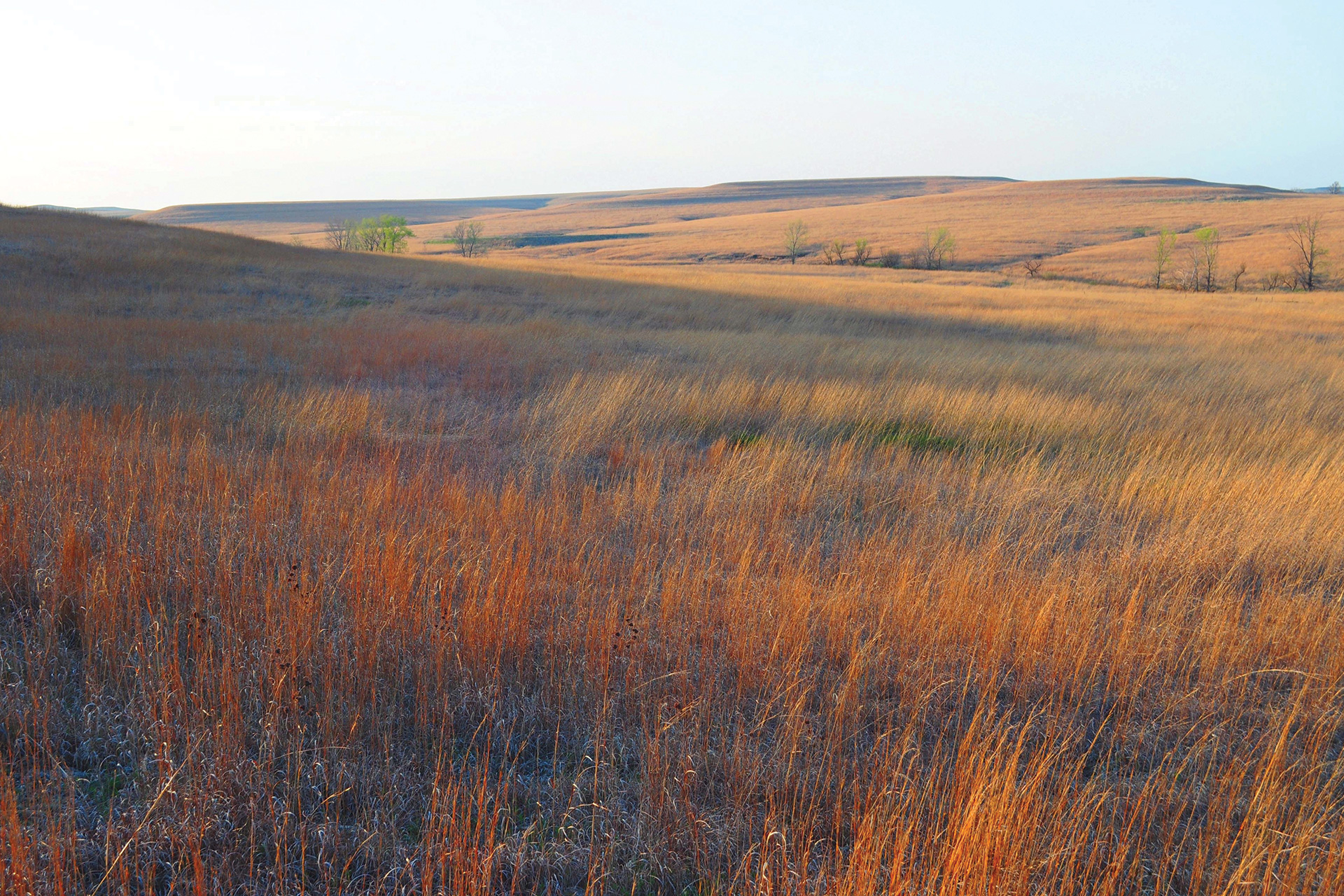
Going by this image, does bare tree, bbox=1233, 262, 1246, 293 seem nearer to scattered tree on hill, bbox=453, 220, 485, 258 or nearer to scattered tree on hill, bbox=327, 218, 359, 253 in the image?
scattered tree on hill, bbox=453, 220, 485, 258

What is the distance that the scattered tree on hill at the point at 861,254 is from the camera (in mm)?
59203

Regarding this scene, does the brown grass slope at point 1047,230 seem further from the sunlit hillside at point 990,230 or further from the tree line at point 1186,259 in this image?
the tree line at point 1186,259

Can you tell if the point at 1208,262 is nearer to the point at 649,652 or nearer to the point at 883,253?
the point at 883,253

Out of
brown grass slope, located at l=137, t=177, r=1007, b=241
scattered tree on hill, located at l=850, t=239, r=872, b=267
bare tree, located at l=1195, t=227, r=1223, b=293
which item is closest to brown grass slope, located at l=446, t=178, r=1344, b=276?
bare tree, located at l=1195, t=227, r=1223, b=293

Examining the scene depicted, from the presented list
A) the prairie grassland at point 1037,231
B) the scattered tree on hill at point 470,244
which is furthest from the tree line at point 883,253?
the scattered tree on hill at point 470,244

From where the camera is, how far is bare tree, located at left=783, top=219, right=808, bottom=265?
2621 inches

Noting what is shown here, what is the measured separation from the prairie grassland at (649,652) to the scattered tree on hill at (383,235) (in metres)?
66.8

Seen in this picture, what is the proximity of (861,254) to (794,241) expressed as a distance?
28.7 ft

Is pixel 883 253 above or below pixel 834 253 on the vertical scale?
below

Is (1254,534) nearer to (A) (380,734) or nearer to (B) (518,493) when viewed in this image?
(B) (518,493)

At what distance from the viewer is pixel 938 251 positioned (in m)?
Result: 58.4

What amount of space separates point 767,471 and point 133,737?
5.24 metres

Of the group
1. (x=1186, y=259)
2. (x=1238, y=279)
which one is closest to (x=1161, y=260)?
(x=1238, y=279)

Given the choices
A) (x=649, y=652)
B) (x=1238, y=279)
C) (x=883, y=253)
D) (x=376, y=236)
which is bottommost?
(x=649, y=652)
